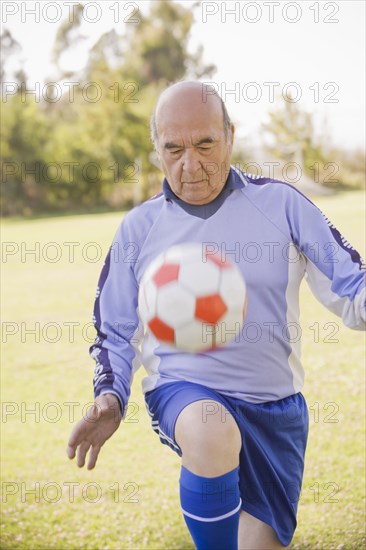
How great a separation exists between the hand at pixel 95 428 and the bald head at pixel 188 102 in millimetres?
911

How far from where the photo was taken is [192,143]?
237 centimetres

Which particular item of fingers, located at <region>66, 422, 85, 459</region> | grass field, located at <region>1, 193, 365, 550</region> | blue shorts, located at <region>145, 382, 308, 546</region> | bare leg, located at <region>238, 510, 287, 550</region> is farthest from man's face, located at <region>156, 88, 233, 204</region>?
grass field, located at <region>1, 193, 365, 550</region>

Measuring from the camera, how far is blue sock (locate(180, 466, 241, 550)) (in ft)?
6.76

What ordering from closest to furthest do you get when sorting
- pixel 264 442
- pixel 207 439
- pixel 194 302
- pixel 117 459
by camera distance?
pixel 207 439 < pixel 194 302 < pixel 264 442 < pixel 117 459

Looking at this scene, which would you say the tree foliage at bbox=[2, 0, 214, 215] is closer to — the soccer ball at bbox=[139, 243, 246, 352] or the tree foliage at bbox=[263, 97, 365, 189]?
the tree foliage at bbox=[263, 97, 365, 189]

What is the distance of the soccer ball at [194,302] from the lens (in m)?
2.19

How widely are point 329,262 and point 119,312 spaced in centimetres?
73

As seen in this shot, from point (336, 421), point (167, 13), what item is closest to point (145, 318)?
point (336, 421)

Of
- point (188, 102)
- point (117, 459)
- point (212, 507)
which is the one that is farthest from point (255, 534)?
point (117, 459)

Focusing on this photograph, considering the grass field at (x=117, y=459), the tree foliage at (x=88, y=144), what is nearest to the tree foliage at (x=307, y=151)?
the tree foliage at (x=88, y=144)

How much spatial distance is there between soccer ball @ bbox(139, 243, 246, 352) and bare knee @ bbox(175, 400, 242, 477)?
0.21 meters

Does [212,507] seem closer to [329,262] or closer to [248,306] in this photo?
[248,306]

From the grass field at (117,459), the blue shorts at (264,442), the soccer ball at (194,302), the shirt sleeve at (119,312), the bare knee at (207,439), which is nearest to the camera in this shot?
the bare knee at (207,439)

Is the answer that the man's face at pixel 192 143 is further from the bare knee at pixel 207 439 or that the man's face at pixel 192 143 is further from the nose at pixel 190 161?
the bare knee at pixel 207 439
